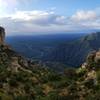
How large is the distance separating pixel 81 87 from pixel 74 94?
14.0 ft

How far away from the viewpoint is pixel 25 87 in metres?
52.6

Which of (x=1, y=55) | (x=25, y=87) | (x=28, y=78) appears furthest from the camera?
(x=1, y=55)

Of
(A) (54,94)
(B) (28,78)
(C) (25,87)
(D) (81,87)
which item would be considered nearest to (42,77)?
(B) (28,78)

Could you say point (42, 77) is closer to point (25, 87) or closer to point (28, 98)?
→ point (25, 87)

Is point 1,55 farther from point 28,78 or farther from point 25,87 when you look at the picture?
point 25,87

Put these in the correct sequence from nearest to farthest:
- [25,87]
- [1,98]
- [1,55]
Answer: [1,98] < [25,87] < [1,55]

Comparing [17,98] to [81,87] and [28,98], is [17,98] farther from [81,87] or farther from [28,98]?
[81,87]

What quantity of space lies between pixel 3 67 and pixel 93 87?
64.6 feet

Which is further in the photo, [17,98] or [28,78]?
[28,78]

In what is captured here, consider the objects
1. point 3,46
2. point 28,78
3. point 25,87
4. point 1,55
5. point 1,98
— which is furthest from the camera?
point 3,46

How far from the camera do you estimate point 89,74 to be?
2175 inches

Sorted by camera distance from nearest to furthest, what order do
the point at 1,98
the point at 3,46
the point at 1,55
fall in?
the point at 1,98, the point at 1,55, the point at 3,46

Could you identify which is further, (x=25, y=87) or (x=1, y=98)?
(x=25, y=87)

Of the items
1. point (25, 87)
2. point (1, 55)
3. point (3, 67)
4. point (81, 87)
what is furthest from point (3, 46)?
point (81, 87)
